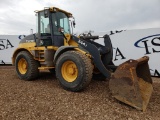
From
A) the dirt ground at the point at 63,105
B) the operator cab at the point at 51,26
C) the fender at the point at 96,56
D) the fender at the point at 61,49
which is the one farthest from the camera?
the operator cab at the point at 51,26

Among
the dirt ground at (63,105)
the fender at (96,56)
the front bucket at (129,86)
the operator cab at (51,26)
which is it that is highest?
the operator cab at (51,26)

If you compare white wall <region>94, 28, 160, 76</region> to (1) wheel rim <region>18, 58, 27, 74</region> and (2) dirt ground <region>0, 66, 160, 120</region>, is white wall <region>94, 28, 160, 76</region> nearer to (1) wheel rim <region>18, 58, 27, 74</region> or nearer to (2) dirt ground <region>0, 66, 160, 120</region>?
(2) dirt ground <region>0, 66, 160, 120</region>

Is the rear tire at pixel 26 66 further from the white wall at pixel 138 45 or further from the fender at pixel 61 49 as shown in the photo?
the white wall at pixel 138 45

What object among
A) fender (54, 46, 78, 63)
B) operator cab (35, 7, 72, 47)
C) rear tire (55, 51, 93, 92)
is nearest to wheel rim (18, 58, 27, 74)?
operator cab (35, 7, 72, 47)

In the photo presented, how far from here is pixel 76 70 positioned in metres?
6.60

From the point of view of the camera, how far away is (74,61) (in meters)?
6.44

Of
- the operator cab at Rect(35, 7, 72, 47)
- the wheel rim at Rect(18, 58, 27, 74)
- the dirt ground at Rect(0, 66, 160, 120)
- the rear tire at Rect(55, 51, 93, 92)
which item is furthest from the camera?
the wheel rim at Rect(18, 58, 27, 74)

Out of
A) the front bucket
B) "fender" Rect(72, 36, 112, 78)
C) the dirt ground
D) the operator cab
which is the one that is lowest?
the dirt ground

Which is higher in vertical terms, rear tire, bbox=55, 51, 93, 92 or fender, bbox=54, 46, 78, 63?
fender, bbox=54, 46, 78, 63

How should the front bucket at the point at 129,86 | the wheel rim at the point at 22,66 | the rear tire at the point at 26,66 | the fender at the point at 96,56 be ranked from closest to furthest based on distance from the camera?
the front bucket at the point at 129,86 < the fender at the point at 96,56 < the rear tire at the point at 26,66 < the wheel rim at the point at 22,66

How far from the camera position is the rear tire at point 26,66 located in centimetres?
804

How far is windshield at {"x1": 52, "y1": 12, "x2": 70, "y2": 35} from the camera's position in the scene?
7754mm

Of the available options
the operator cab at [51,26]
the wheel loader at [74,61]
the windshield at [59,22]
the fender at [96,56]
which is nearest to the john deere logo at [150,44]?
the wheel loader at [74,61]

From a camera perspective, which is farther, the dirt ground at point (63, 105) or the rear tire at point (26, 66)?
the rear tire at point (26, 66)
